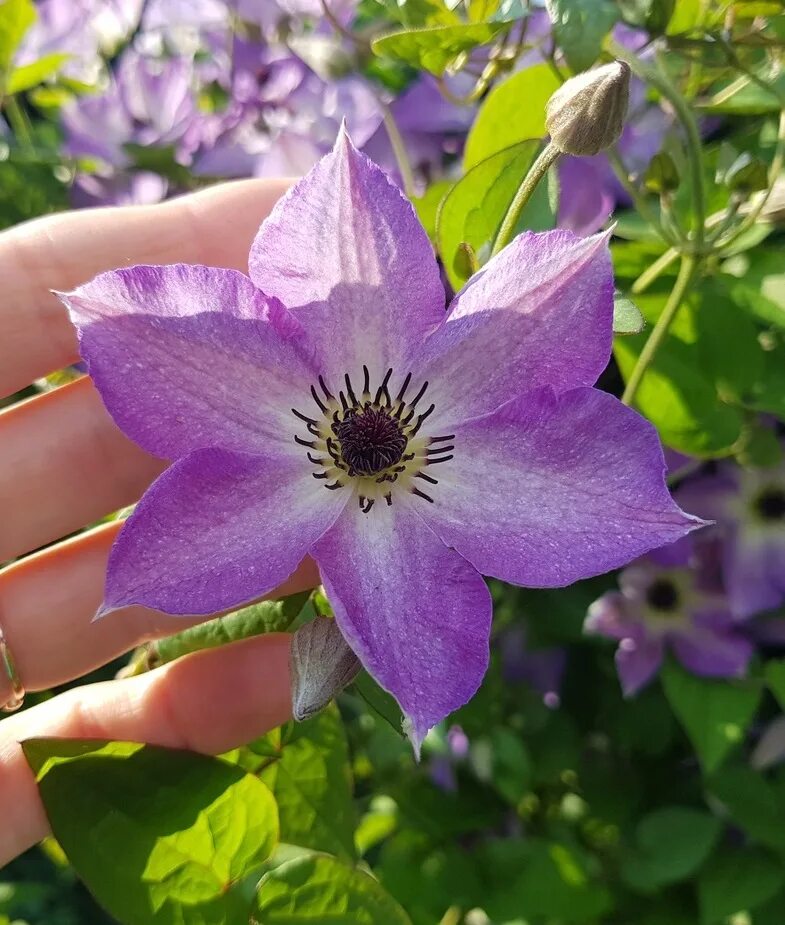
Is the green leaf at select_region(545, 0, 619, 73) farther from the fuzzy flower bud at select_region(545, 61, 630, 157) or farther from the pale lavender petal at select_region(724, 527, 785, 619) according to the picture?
the pale lavender petal at select_region(724, 527, 785, 619)

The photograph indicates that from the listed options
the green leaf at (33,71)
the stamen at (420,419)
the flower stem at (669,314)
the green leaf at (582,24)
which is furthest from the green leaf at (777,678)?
the green leaf at (33,71)

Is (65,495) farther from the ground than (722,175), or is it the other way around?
(722,175)

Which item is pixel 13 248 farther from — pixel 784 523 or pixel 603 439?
pixel 784 523

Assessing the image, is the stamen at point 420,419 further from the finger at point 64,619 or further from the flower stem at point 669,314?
the finger at point 64,619

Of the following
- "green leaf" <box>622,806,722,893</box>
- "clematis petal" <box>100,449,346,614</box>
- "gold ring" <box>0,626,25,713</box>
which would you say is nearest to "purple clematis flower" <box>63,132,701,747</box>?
"clematis petal" <box>100,449,346,614</box>

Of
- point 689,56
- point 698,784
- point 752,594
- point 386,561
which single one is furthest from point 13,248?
point 698,784

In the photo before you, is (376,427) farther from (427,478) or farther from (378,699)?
(378,699)

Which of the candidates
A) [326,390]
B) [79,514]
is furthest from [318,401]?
[79,514]
